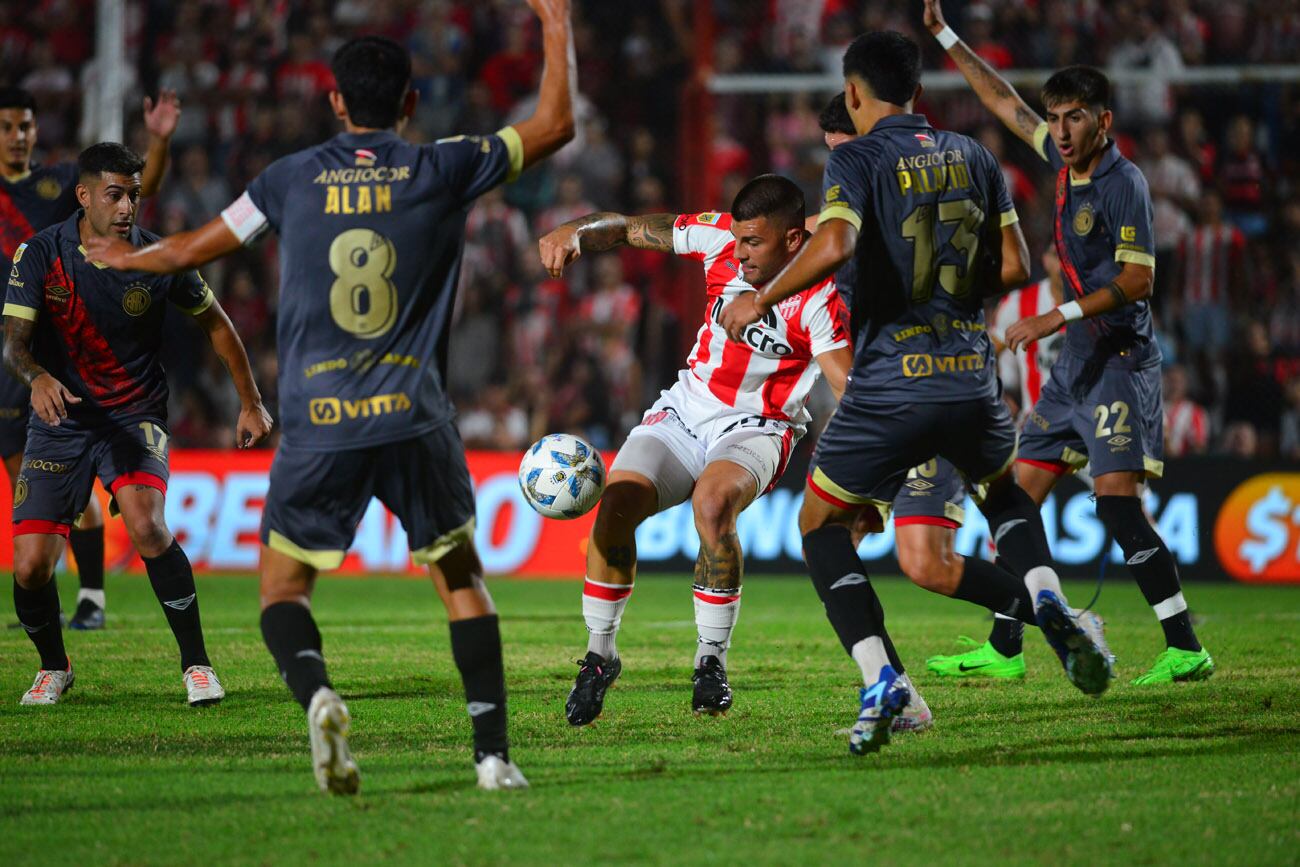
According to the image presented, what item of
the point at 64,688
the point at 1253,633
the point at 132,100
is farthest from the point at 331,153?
the point at 132,100

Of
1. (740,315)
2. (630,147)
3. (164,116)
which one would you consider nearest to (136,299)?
(164,116)

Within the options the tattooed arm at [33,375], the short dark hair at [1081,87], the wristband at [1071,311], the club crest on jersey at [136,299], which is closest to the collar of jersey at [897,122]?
the wristband at [1071,311]

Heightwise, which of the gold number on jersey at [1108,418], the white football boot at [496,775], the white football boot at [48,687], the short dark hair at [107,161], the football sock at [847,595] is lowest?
the white football boot at [48,687]

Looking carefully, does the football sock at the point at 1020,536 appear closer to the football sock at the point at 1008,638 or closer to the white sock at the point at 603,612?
the white sock at the point at 603,612

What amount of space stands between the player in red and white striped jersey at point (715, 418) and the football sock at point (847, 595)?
2.96ft

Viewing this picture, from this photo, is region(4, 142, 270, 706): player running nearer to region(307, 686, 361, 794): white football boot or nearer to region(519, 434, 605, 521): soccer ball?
region(519, 434, 605, 521): soccer ball

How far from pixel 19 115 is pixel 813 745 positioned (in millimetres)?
6510

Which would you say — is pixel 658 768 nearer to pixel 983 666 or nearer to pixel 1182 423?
pixel 983 666

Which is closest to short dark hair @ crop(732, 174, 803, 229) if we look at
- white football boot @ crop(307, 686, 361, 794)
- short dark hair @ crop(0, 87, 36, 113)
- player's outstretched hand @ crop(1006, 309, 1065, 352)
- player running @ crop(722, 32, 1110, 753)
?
player running @ crop(722, 32, 1110, 753)

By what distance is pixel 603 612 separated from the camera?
646 cm

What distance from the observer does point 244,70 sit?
1842 centimetres

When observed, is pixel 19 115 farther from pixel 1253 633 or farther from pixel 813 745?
pixel 1253 633

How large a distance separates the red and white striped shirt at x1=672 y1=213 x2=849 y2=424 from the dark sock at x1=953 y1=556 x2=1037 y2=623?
1.09 metres

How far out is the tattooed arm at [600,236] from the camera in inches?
253
